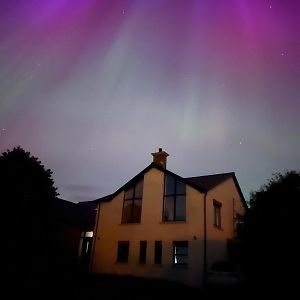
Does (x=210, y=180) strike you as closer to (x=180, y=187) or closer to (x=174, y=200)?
(x=180, y=187)

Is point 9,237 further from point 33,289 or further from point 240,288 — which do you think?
point 240,288

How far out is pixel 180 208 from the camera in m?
27.9

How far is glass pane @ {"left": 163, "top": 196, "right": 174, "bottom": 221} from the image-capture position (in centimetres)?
2808

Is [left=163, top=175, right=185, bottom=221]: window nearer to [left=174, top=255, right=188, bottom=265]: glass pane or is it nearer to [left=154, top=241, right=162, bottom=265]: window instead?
[left=154, top=241, right=162, bottom=265]: window

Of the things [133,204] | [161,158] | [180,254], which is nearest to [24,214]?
[133,204]

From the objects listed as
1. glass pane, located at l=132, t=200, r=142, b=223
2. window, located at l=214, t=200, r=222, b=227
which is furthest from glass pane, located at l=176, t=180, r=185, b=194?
glass pane, located at l=132, t=200, r=142, b=223

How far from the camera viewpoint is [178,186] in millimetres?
28656

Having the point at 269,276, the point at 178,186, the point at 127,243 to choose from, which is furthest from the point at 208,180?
the point at 269,276

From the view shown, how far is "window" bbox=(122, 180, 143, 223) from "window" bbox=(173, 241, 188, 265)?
176 inches

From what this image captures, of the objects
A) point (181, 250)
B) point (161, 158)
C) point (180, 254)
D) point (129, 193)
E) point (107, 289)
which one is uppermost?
point (161, 158)

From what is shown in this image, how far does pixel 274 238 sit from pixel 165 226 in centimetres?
1094

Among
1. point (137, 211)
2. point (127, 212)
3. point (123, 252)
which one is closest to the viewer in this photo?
point (123, 252)

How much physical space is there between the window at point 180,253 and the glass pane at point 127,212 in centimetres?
521

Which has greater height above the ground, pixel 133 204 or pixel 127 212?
pixel 133 204
